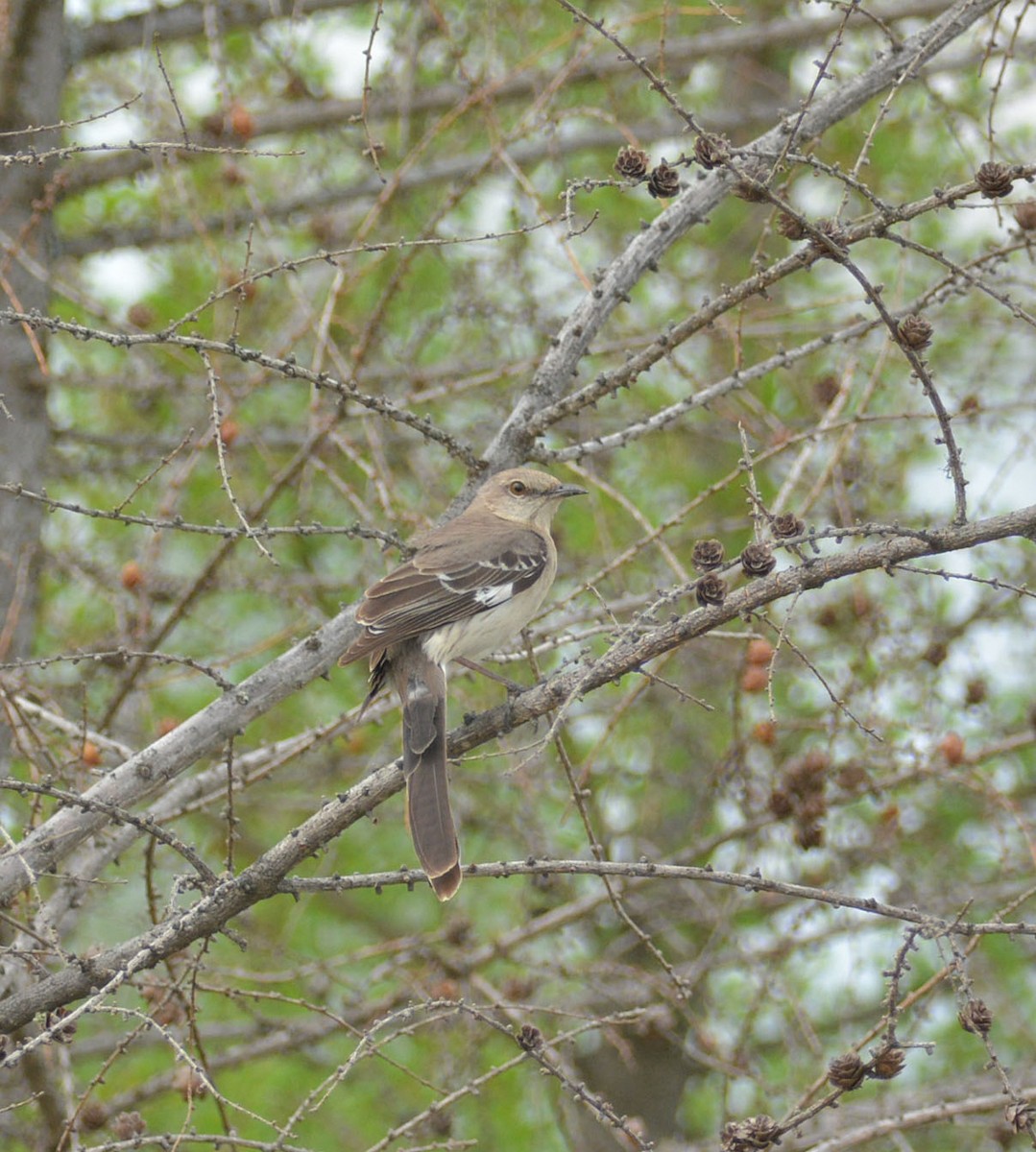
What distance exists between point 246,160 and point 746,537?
385 cm

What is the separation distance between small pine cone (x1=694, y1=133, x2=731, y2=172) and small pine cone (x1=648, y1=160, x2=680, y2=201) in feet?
0.35

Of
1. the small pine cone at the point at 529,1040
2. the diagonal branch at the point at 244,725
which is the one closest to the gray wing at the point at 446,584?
the diagonal branch at the point at 244,725

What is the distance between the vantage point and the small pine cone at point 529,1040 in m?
3.24

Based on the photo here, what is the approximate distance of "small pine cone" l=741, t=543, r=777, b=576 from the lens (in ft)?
10.9

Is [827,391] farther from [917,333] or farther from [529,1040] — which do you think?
[529,1040]

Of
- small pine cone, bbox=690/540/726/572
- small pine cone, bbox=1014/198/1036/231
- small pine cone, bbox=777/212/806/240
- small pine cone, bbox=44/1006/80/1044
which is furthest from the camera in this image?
small pine cone, bbox=1014/198/1036/231

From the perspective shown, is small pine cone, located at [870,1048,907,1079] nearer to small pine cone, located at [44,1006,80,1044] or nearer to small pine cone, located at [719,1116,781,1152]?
small pine cone, located at [719,1116,781,1152]

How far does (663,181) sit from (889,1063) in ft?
7.29

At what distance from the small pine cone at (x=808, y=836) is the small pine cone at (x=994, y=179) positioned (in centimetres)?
260

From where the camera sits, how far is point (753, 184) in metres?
3.07

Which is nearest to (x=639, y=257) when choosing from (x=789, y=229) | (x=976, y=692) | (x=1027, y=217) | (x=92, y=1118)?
(x=789, y=229)

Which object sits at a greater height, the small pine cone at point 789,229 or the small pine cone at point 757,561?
the small pine cone at point 789,229

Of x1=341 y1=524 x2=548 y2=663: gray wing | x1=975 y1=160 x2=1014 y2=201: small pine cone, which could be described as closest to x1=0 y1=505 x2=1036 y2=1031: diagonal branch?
x1=341 y1=524 x2=548 y2=663: gray wing

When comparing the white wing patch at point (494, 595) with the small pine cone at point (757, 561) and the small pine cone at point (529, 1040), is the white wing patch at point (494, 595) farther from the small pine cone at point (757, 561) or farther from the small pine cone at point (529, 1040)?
the small pine cone at point (529, 1040)
